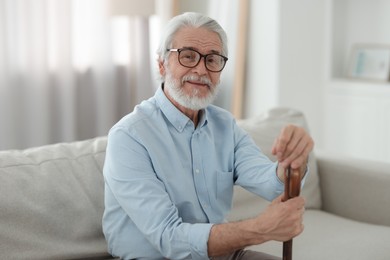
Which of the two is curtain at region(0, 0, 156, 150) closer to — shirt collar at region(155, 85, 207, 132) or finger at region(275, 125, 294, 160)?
shirt collar at region(155, 85, 207, 132)

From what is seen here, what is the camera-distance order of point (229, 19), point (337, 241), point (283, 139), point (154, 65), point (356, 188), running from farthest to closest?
point (229, 19)
point (154, 65)
point (356, 188)
point (337, 241)
point (283, 139)

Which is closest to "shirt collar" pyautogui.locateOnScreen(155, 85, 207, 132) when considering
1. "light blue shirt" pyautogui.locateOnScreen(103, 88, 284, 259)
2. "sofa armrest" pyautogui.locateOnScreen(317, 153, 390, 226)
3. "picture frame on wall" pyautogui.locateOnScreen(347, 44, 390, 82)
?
"light blue shirt" pyautogui.locateOnScreen(103, 88, 284, 259)

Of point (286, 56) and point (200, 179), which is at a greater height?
point (286, 56)

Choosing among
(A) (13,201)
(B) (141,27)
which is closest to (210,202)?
(A) (13,201)

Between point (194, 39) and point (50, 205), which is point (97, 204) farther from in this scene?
point (194, 39)

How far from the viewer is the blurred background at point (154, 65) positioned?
11.8 feet

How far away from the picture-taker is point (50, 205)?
6.58 ft

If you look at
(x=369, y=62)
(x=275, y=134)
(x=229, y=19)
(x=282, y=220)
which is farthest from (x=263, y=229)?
(x=369, y=62)

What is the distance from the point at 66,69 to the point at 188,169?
1.90 m

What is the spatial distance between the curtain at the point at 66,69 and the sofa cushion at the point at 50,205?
148 cm

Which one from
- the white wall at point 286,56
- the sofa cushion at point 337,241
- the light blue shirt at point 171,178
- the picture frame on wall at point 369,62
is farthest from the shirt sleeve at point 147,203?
the picture frame on wall at point 369,62

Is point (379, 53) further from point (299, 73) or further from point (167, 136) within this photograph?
point (167, 136)

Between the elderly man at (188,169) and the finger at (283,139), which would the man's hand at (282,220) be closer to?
the elderly man at (188,169)

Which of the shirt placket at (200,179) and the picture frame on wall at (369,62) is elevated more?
the picture frame on wall at (369,62)
